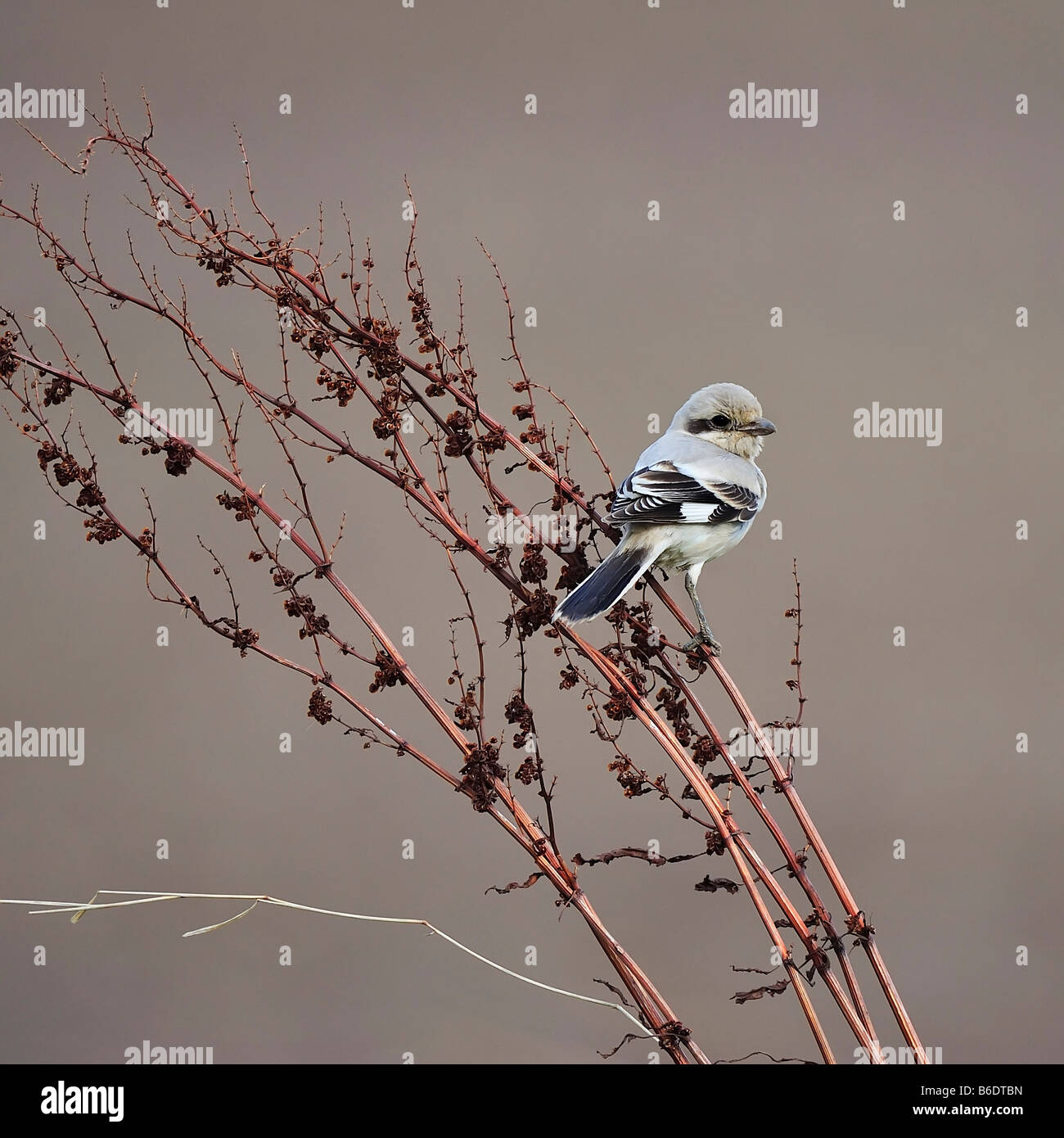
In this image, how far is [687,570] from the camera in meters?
1.20

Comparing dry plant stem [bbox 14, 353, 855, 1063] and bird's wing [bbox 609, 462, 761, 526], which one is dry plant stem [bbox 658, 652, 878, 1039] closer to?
dry plant stem [bbox 14, 353, 855, 1063]

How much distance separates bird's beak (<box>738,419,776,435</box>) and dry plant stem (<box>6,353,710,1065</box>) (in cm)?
63

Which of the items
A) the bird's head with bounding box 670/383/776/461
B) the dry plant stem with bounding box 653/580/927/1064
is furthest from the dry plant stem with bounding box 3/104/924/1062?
the bird's head with bounding box 670/383/776/461

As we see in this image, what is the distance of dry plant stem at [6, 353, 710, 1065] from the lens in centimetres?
73

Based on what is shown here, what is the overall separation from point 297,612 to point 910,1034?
50 centimetres

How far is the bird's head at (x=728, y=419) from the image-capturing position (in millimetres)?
1246

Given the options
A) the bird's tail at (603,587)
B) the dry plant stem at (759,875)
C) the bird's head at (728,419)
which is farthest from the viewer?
the bird's head at (728,419)

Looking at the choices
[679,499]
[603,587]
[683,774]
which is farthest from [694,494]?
[683,774]

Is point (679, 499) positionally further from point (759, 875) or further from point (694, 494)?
point (759, 875)

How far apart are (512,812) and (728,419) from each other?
66cm

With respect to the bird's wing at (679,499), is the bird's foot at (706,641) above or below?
below

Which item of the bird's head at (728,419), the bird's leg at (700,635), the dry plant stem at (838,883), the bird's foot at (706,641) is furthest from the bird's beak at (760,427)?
the dry plant stem at (838,883)

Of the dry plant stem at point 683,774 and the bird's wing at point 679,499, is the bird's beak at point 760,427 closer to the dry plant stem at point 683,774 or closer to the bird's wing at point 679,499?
the bird's wing at point 679,499

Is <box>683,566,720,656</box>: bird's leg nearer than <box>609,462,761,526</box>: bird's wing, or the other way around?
<box>683,566,720,656</box>: bird's leg
